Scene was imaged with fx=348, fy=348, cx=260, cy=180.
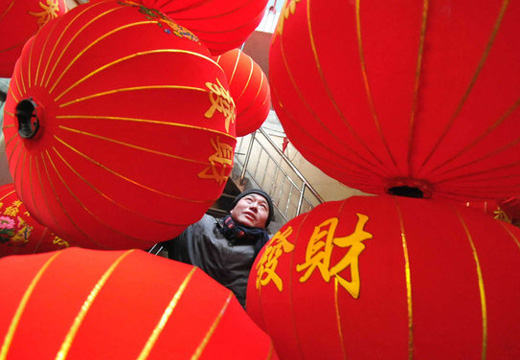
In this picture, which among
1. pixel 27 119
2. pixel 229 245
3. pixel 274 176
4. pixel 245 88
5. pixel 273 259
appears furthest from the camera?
pixel 274 176

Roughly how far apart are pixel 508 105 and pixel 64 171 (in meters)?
1.36

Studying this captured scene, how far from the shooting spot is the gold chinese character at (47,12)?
1.74 metres

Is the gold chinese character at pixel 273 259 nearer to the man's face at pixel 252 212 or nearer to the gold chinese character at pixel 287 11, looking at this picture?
the gold chinese character at pixel 287 11

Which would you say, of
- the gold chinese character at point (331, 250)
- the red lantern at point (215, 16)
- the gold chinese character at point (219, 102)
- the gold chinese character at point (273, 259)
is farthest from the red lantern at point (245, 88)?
the gold chinese character at point (331, 250)

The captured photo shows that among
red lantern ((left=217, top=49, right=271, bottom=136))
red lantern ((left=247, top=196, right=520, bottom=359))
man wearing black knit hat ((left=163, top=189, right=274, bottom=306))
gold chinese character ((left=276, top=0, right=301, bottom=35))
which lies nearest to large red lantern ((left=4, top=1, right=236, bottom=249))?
gold chinese character ((left=276, top=0, right=301, bottom=35))

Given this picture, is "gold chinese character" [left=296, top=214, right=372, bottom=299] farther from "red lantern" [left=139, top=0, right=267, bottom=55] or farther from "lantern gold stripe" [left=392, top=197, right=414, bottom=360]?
"red lantern" [left=139, top=0, right=267, bottom=55]

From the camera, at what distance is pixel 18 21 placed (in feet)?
5.45

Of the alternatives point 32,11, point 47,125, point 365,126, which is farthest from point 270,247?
point 32,11

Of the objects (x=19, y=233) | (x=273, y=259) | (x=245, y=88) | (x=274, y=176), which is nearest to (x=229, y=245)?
(x=245, y=88)

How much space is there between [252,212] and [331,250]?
5.26 ft

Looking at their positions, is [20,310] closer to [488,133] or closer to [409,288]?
[409,288]

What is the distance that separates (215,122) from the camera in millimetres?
1403

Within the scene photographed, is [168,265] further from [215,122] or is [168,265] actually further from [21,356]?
[215,122]

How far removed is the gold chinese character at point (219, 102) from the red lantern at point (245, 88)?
30.3 inches
